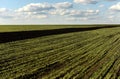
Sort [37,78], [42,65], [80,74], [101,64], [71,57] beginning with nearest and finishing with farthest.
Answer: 1. [37,78]
2. [80,74]
3. [42,65]
4. [101,64]
5. [71,57]

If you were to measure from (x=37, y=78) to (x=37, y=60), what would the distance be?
5446 millimetres

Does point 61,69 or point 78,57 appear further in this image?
point 78,57

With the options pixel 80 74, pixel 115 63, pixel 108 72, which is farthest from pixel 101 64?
pixel 80 74

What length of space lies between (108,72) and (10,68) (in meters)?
6.92

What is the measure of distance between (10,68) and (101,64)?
734cm

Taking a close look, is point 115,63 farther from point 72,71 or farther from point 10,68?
point 10,68

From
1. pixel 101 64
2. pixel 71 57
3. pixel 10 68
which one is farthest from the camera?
pixel 71 57

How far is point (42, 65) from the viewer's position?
63.6 feet

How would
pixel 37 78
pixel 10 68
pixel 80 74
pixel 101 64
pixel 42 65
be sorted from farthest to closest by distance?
pixel 101 64 < pixel 42 65 < pixel 10 68 < pixel 80 74 < pixel 37 78

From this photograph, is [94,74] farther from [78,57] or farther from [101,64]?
[78,57]

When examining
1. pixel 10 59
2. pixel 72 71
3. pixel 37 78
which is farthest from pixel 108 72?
pixel 10 59

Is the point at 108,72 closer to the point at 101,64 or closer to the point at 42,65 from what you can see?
the point at 101,64

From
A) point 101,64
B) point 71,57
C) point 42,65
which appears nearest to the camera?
point 42,65

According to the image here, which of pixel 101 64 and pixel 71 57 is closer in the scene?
pixel 101 64
